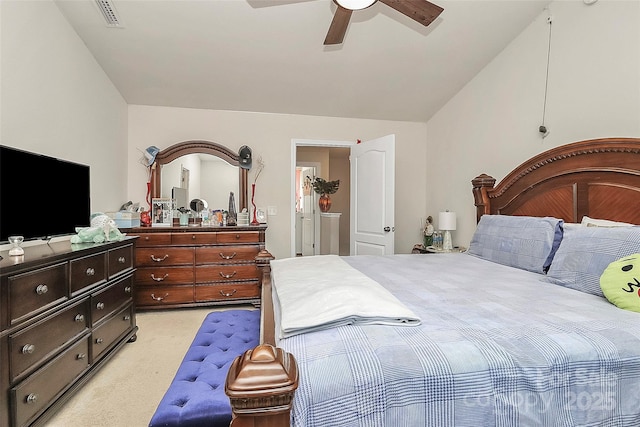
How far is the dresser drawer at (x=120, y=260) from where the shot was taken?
243cm

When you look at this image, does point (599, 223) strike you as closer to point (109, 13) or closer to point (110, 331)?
point (110, 331)

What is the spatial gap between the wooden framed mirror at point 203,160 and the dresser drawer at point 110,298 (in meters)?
1.55

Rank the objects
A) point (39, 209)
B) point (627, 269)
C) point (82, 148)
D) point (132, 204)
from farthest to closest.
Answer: point (132, 204), point (82, 148), point (39, 209), point (627, 269)

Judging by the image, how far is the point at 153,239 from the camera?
3502 millimetres

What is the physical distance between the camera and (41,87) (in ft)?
7.75

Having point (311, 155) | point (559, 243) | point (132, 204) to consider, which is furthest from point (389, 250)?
point (311, 155)

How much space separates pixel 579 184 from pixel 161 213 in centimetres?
410

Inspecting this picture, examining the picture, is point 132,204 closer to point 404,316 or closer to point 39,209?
point 39,209

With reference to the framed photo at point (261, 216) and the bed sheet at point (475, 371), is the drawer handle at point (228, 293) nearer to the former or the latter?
the framed photo at point (261, 216)

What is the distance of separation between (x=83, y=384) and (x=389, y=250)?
2865mm

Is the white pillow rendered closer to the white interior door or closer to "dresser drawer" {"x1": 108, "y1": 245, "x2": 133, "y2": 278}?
the white interior door

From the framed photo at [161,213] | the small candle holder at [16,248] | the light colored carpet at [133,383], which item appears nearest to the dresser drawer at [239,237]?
the framed photo at [161,213]

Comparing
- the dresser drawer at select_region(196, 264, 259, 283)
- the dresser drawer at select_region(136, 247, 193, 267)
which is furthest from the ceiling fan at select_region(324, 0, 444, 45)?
the dresser drawer at select_region(136, 247, 193, 267)

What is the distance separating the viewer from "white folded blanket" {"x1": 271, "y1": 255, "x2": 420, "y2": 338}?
1061mm
